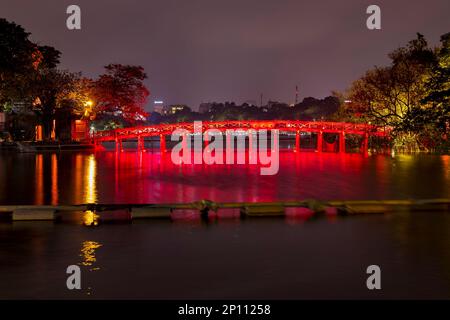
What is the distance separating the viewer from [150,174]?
3300 cm

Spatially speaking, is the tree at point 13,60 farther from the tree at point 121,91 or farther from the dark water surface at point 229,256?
the dark water surface at point 229,256

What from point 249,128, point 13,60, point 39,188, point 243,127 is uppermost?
point 13,60

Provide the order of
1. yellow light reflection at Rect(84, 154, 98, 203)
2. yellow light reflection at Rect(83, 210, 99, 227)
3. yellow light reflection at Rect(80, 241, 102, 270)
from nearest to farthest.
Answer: yellow light reflection at Rect(80, 241, 102, 270)
yellow light reflection at Rect(83, 210, 99, 227)
yellow light reflection at Rect(84, 154, 98, 203)

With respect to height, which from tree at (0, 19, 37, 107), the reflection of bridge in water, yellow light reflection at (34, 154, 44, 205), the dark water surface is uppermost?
tree at (0, 19, 37, 107)

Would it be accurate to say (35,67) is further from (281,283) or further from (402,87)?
(281,283)

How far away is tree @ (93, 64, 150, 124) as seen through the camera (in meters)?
78.7

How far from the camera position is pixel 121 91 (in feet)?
265

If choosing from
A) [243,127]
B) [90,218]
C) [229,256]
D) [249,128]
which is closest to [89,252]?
[229,256]

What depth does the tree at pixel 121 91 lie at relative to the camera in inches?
3098

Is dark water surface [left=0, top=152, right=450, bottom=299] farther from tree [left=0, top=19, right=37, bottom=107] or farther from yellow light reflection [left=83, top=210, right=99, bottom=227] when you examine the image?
tree [left=0, top=19, right=37, bottom=107]

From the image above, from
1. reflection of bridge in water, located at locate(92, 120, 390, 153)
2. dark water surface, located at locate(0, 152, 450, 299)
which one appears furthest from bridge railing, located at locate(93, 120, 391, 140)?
dark water surface, located at locate(0, 152, 450, 299)

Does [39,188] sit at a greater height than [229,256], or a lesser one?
greater

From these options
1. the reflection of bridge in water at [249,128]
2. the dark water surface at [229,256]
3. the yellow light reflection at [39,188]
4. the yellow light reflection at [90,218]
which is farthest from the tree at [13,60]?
the yellow light reflection at [90,218]

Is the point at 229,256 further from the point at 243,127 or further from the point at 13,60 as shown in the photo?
the point at 243,127
